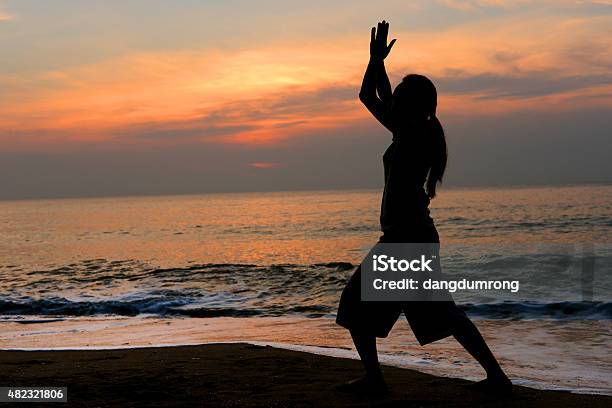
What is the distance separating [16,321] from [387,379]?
785cm

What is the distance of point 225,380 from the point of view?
4.96m

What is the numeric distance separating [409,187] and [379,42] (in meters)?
0.92

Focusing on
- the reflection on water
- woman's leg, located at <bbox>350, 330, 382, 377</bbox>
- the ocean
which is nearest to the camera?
woman's leg, located at <bbox>350, 330, 382, 377</bbox>

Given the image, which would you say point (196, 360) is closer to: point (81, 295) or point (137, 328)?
point (137, 328)

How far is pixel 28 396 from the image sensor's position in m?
4.54

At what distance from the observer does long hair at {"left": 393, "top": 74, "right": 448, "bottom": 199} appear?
4.20m

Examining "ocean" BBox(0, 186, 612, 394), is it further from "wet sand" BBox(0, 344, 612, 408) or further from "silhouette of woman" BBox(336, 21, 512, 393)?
"silhouette of woman" BBox(336, 21, 512, 393)

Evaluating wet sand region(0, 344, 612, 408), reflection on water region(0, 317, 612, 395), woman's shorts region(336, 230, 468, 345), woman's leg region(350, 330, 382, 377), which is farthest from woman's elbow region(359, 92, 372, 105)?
reflection on water region(0, 317, 612, 395)

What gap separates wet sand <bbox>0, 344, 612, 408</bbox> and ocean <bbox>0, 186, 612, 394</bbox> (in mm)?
722

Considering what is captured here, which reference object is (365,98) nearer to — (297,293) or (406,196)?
(406,196)

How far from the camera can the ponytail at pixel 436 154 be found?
4.28 meters

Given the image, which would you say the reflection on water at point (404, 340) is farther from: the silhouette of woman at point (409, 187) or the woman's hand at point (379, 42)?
the woman's hand at point (379, 42)

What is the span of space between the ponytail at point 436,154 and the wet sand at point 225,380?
1.36 meters

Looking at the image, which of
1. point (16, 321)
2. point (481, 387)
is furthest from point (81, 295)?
point (481, 387)
